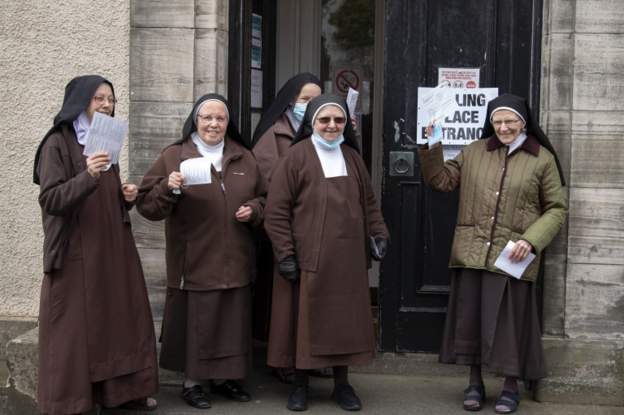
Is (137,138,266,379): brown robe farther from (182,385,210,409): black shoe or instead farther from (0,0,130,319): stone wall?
(0,0,130,319): stone wall

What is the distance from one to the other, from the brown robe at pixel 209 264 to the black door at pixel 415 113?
116 centimetres

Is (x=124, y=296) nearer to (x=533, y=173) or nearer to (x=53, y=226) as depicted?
(x=53, y=226)

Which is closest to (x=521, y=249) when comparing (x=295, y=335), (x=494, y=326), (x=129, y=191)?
(x=494, y=326)

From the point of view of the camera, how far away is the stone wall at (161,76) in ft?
21.0

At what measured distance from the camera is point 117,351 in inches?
217

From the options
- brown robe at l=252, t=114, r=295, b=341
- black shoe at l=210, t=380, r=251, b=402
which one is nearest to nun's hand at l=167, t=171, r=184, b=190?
brown robe at l=252, t=114, r=295, b=341

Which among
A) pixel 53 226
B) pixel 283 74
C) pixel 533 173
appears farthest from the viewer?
pixel 283 74

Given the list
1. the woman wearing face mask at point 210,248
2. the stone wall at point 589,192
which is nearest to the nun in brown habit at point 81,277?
the woman wearing face mask at point 210,248

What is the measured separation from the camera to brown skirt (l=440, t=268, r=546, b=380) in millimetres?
5809

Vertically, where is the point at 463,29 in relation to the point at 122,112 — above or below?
above

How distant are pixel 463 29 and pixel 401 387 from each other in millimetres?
2269

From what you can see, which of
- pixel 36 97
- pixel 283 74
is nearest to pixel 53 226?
pixel 36 97

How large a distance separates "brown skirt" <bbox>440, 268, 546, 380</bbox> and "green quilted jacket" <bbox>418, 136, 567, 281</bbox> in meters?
0.10

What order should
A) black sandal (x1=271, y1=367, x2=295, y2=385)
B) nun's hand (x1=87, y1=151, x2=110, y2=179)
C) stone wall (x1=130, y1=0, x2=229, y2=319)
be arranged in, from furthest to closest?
black sandal (x1=271, y1=367, x2=295, y2=385) < stone wall (x1=130, y1=0, x2=229, y2=319) < nun's hand (x1=87, y1=151, x2=110, y2=179)
